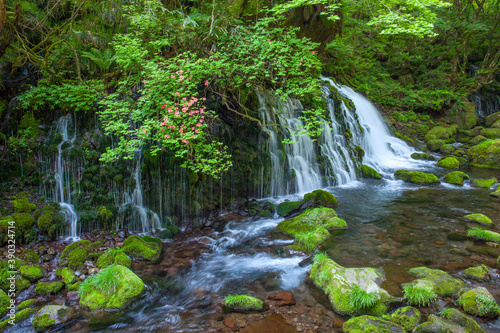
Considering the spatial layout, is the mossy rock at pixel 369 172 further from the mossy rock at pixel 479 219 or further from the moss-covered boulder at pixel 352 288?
the moss-covered boulder at pixel 352 288

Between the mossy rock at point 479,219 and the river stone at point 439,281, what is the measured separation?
3659mm

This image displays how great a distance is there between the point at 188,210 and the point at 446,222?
695 centimetres

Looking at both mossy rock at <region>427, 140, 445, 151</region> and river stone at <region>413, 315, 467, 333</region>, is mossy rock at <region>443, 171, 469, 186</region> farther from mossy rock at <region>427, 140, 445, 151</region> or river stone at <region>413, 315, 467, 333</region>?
river stone at <region>413, 315, 467, 333</region>

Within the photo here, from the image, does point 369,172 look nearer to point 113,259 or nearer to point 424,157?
point 424,157

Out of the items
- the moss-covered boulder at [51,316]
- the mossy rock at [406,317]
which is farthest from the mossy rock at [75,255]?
the mossy rock at [406,317]

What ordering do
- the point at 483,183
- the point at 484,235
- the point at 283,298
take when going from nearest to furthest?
1. the point at 283,298
2. the point at 484,235
3. the point at 483,183

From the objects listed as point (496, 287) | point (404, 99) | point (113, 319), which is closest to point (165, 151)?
point (113, 319)

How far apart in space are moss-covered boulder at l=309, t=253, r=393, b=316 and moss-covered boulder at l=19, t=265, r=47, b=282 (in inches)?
191

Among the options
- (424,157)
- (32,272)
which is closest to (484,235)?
(32,272)

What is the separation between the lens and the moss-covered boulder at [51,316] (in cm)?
404

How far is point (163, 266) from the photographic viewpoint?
5.78m

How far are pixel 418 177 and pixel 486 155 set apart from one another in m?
5.94

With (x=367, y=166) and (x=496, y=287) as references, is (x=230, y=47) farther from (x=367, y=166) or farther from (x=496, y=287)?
(x=367, y=166)

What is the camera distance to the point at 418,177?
1175 cm
